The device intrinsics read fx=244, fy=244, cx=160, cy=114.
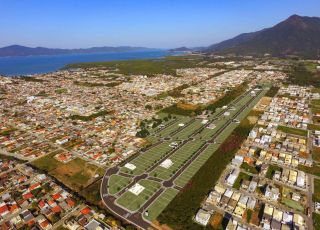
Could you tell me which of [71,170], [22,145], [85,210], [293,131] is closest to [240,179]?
[85,210]

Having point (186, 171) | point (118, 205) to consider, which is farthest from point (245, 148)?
point (118, 205)

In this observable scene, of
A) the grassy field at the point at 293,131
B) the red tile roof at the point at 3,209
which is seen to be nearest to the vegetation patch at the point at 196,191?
the grassy field at the point at 293,131

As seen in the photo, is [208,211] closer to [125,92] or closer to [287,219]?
[287,219]

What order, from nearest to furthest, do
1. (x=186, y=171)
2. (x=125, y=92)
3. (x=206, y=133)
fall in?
(x=186, y=171)
(x=206, y=133)
(x=125, y=92)

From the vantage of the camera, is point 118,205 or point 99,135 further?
point 99,135

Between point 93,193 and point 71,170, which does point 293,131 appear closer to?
point 93,193

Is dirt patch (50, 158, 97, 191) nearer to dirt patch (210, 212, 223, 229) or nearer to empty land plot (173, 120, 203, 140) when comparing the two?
dirt patch (210, 212, 223, 229)
